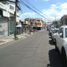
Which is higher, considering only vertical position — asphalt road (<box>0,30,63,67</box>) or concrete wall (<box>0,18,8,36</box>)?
concrete wall (<box>0,18,8,36</box>)

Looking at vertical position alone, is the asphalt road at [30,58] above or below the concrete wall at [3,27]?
below

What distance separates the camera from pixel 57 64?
12.0 metres

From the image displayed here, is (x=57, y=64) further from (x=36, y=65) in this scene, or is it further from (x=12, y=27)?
(x=12, y=27)

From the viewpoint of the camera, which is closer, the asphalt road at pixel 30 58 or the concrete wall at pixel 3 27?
the asphalt road at pixel 30 58

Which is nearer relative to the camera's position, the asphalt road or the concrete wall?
the asphalt road

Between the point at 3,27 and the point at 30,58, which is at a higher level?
the point at 3,27

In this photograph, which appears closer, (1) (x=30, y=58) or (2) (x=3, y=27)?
(1) (x=30, y=58)

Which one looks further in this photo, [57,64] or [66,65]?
[57,64]

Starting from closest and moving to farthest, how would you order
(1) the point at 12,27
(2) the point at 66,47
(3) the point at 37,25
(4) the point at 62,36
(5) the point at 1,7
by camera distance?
(2) the point at 66,47, (4) the point at 62,36, (5) the point at 1,7, (1) the point at 12,27, (3) the point at 37,25

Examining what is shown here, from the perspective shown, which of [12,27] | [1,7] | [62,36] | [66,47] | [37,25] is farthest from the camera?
[37,25]

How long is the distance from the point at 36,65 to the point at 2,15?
36672mm

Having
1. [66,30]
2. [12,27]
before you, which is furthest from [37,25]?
[66,30]

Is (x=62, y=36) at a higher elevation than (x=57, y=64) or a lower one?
higher

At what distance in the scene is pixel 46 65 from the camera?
11602mm
